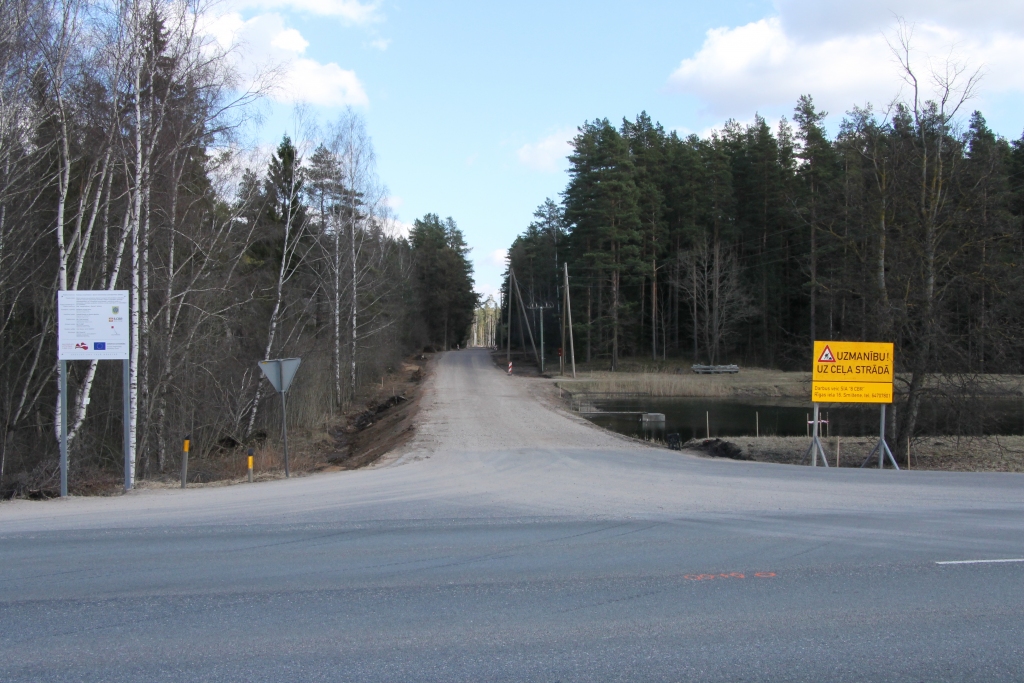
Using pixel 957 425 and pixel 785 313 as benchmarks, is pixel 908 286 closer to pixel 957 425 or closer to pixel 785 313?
pixel 957 425

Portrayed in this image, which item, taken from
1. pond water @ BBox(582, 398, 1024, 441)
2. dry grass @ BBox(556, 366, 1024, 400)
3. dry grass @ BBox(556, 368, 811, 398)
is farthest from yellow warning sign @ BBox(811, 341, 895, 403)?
dry grass @ BBox(556, 368, 811, 398)

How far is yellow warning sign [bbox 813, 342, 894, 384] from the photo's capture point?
63.8ft

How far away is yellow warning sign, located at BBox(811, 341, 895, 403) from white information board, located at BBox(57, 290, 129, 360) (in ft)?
52.9

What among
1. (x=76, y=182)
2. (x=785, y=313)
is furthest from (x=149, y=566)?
(x=785, y=313)

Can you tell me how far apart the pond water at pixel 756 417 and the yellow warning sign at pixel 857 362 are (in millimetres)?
3216

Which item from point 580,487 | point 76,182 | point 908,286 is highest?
point 76,182

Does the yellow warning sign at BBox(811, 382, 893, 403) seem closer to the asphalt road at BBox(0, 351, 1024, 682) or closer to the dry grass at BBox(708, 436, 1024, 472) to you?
the dry grass at BBox(708, 436, 1024, 472)

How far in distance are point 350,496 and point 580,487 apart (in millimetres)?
3946

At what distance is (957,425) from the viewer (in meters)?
20.9

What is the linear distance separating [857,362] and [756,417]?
13632 mm

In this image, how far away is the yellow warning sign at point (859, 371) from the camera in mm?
19422

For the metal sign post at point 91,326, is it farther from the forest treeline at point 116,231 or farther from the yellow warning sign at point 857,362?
the yellow warning sign at point 857,362

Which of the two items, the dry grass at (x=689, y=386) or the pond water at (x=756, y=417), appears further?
the dry grass at (x=689, y=386)

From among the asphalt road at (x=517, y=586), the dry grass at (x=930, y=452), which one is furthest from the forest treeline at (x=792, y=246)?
the asphalt road at (x=517, y=586)
